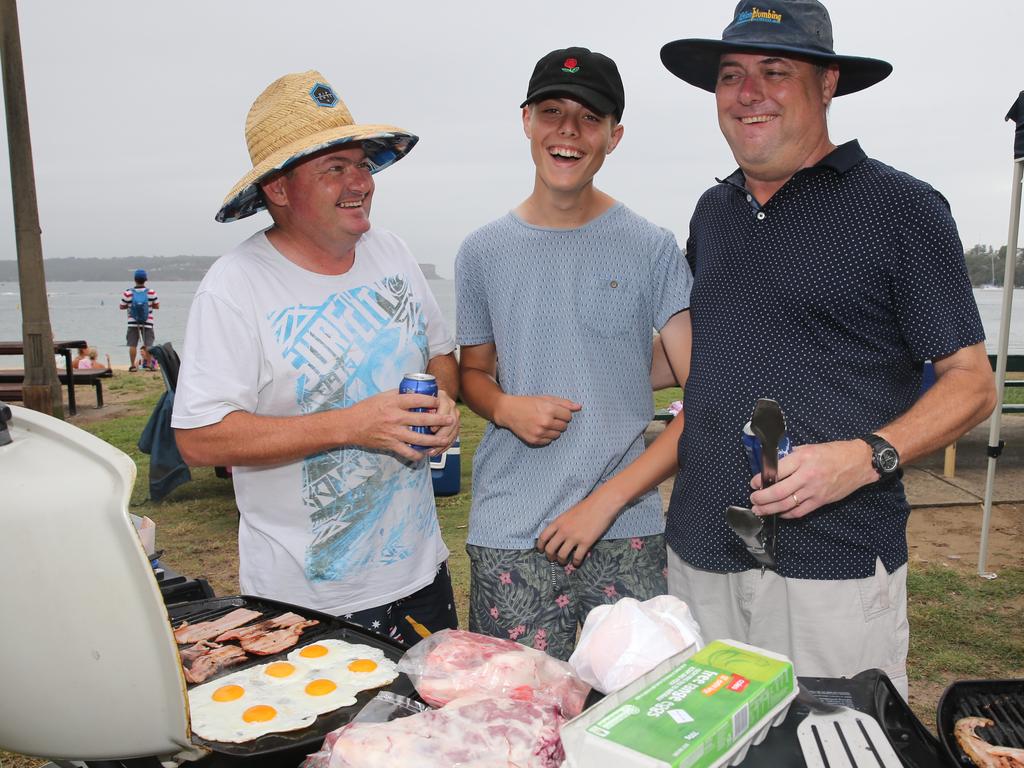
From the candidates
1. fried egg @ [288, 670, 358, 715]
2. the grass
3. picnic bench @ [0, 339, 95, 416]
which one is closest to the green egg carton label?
fried egg @ [288, 670, 358, 715]

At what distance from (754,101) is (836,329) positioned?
25.6 inches

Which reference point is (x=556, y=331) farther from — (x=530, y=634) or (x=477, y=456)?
(x=530, y=634)

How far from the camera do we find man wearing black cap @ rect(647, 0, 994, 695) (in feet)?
6.35

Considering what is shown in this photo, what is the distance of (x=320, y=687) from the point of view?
1.56m

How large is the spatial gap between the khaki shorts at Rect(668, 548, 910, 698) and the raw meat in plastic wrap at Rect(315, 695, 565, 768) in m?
1.07

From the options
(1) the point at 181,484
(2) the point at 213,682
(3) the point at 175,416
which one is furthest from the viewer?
(1) the point at 181,484

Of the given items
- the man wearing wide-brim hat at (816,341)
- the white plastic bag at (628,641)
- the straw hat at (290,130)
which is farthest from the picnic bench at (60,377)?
the white plastic bag at (628,641)

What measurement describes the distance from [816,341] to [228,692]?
160 centimetres

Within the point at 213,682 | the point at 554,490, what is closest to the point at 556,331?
the point at 554,490

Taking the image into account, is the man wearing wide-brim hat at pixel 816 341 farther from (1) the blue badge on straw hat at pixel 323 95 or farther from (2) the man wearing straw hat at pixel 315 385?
(1) the blue badge on straw hat at pixel 323 95

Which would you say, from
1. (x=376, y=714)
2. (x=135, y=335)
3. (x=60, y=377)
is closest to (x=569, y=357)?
(x=376, y=714)

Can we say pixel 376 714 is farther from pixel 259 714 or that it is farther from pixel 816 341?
pixel 816 341

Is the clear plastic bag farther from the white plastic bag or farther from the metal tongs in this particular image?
the metal tongs

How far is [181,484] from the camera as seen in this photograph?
7.34 metres
